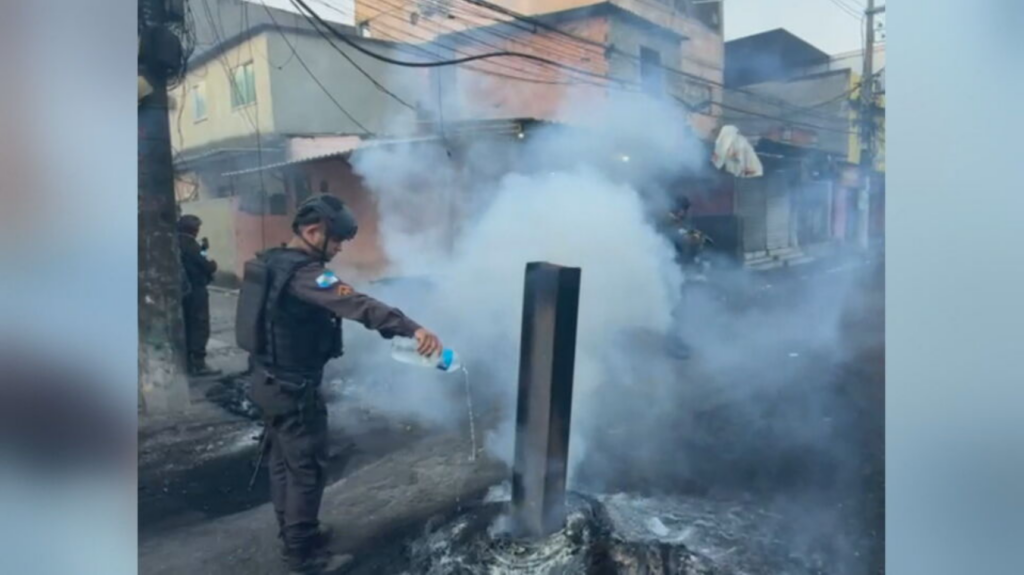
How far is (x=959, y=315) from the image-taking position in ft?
5.30

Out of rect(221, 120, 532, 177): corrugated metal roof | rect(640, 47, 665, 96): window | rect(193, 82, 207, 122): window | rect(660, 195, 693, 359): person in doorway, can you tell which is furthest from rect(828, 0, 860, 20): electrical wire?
rect(193, 82, 207, 122): window

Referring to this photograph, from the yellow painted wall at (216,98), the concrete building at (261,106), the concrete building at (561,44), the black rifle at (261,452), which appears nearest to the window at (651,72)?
the concrete building at (561,44)

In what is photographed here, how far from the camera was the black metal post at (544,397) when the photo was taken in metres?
1.65

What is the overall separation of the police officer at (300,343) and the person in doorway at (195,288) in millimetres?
85

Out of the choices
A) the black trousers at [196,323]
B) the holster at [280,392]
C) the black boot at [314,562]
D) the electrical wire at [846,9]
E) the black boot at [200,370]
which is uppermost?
the electrical wire at [846,9]

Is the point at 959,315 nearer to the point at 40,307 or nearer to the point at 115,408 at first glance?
the point at 115,408

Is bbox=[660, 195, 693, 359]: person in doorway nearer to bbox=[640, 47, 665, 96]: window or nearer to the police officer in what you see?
bbox=[640, 47, 665, 96]: window

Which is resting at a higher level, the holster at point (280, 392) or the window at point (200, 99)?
the window at point (200, 99)

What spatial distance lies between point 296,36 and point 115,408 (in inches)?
39.7

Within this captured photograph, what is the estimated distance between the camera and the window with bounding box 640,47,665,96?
Result: 165cm

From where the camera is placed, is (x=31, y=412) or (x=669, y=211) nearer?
(x=31, y=412)

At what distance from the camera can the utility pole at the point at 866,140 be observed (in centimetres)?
164

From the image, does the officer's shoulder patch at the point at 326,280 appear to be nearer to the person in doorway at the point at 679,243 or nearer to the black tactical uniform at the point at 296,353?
the black tactical uniform at the point at 296,353

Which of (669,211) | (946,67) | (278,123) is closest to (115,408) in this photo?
(278,123)
